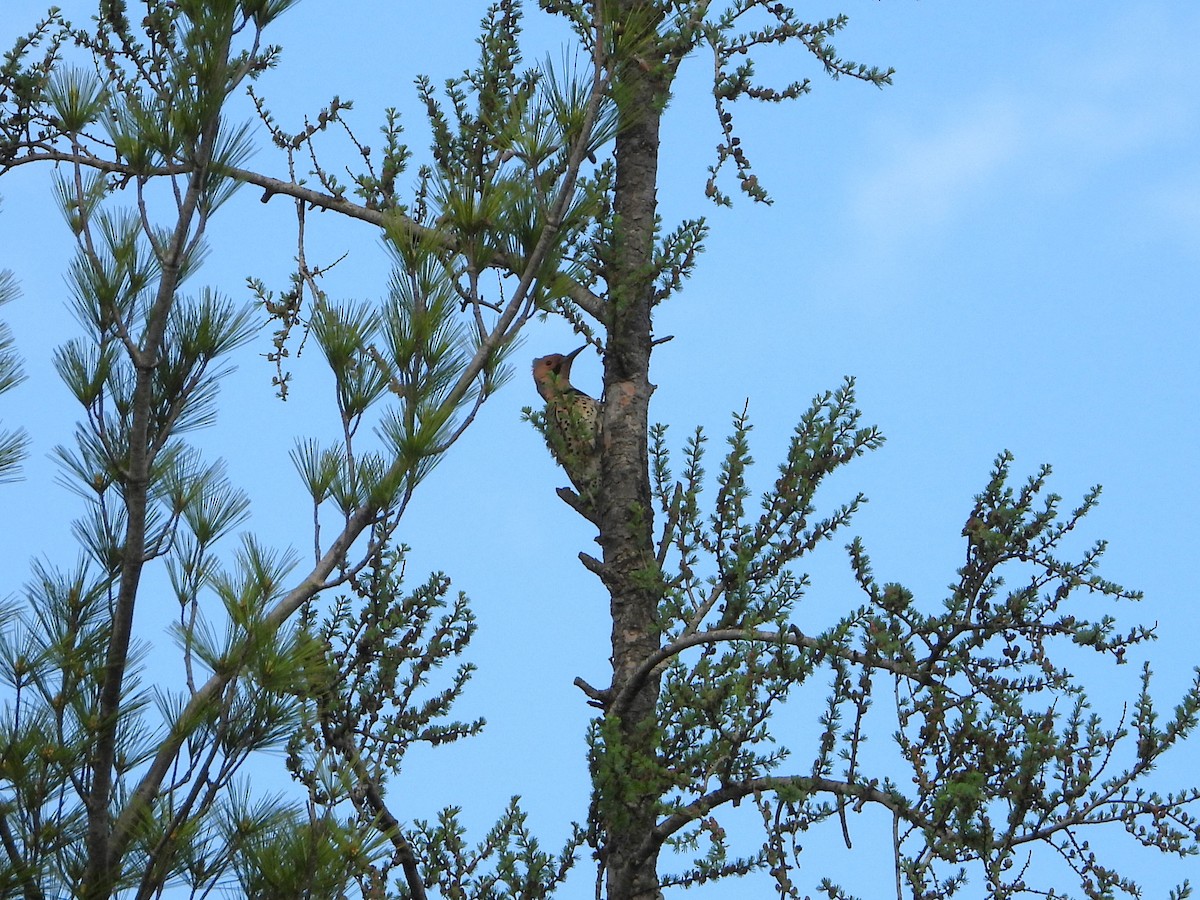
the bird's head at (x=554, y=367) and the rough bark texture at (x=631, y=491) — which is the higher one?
the bird's head at (x=554, y=367)

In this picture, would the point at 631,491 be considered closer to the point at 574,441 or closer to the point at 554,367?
the point at 574,441

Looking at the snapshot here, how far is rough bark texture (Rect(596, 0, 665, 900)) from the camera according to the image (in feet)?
17.6

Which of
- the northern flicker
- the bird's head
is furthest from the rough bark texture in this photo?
the bird's head

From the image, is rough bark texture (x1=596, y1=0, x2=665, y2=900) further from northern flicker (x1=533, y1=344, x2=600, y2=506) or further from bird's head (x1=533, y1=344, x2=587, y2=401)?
bird's head (x1=533, y1=344, x2=587, y2=401)

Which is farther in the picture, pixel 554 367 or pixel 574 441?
pixel 554 367

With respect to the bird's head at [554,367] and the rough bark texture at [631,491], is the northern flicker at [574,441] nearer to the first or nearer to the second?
the rough bark texture at [631,491]

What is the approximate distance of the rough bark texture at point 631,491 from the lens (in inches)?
211

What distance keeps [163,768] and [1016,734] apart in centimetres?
260

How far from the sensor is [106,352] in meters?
4.51

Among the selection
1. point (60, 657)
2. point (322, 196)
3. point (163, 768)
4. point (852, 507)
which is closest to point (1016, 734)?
point (852, 507)

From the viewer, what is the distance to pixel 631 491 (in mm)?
6023

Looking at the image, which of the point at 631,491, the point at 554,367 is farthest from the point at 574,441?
the point at 554,367

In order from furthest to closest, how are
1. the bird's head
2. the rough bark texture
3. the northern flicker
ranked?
the bird's head < the northern flicker < the rough bark texture

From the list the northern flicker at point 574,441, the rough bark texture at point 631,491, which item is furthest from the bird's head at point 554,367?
the rough bark texture at point 631,491
